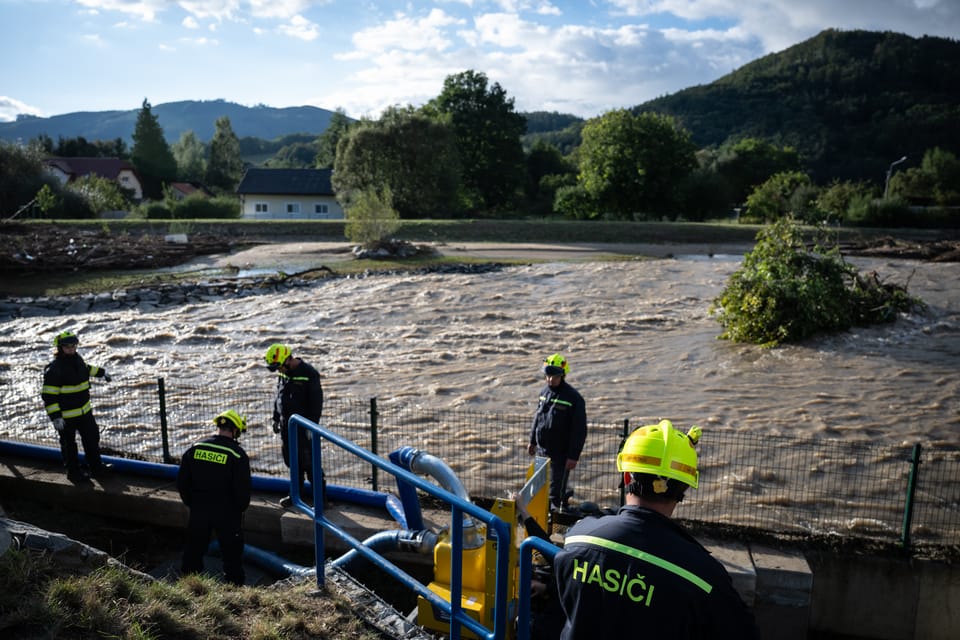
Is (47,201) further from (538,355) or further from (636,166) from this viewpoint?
(636,166)

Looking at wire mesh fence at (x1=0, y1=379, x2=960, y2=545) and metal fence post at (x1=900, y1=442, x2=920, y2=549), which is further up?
metal fence post at (x1=900, y1=442, x2=920, y2=549)

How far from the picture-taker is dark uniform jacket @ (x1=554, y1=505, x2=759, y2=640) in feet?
8.41

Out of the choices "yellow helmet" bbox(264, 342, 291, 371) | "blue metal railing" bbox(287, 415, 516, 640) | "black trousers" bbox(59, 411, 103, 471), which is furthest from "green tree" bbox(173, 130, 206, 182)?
"blue metal railing" bbox(287, 415, 516, 640)

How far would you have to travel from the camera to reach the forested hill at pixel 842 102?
10412 centimetres

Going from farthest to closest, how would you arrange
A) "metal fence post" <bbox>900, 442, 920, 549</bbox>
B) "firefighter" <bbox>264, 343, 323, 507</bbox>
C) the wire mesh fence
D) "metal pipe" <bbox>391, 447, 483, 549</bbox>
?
"firefighter" <bbox>264, 343, 323, 507</bbox>, the wire mesh fence, "metal fence post" <bbox>900, 442, 920, 549</bbox>, "metal pipe" <bbox>391, 447, 483, 549</bbox>

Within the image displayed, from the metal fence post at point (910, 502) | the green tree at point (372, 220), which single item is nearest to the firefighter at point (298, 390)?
the metal fence post at point (910, 502)

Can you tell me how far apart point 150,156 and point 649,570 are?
309ft

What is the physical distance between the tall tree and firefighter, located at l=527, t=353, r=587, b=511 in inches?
3454

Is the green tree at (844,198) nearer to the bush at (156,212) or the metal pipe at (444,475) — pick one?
Result: the bush at (156,212)

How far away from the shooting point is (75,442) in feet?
25.9

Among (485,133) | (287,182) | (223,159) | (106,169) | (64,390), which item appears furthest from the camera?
(223,159)

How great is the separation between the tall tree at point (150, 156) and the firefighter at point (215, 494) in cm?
8749

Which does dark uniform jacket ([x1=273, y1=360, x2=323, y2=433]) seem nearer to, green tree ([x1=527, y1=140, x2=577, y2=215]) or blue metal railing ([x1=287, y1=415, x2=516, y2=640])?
blue metal railing ([x1=287, y1=415, x2=516, y2=640])

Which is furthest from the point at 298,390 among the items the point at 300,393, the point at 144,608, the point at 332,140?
the point at 332,140
